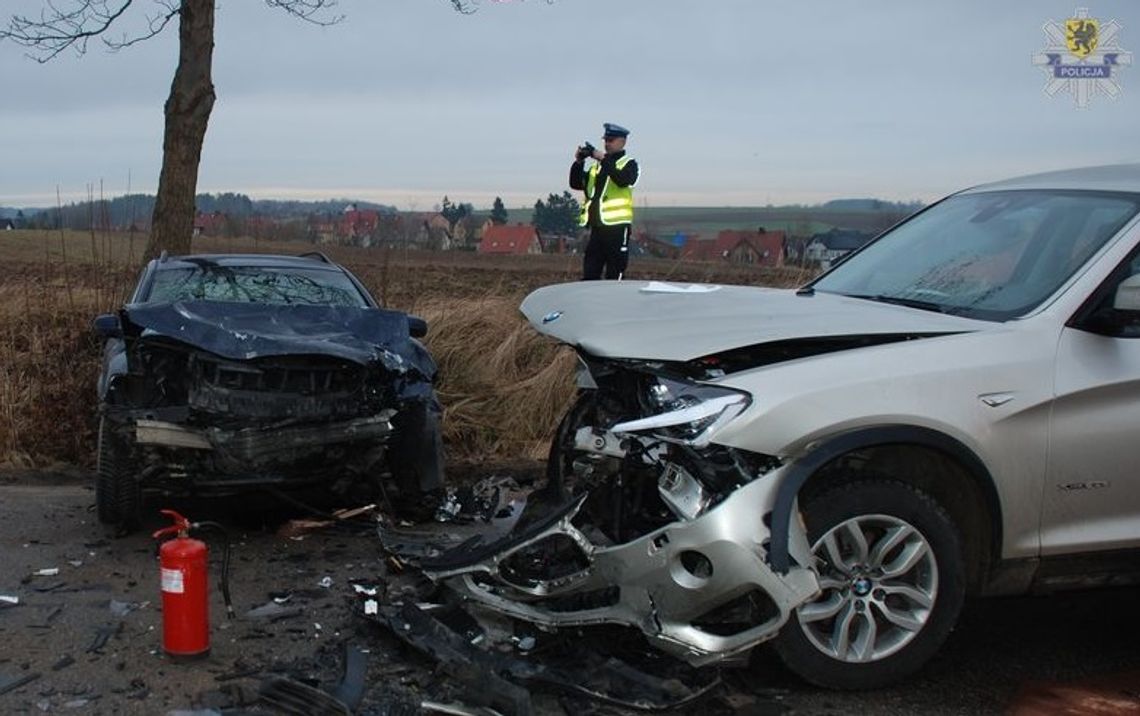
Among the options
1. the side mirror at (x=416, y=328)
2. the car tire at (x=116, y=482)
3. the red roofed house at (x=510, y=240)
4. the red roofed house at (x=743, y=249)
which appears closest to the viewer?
the car tire at (x=116, y=482)

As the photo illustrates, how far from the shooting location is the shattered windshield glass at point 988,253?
14.7ft

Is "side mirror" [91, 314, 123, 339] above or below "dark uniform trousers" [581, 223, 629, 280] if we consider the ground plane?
below

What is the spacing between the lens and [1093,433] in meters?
4.16

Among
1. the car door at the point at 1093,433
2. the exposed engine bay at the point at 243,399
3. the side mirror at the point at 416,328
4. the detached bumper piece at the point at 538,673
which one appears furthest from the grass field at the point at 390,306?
the car door at the point at 1093,433

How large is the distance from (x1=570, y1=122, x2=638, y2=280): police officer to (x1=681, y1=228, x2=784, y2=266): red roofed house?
0.99 m

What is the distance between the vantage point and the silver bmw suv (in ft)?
12.6

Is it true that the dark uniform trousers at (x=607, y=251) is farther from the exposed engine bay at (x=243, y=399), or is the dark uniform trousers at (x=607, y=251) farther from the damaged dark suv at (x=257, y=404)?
the exposed engine bay at (x=243, y=399)

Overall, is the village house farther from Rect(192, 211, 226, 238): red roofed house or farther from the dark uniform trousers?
Rect(192, 211, 226, 238): red roofed house

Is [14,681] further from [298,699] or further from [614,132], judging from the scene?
[614,132]

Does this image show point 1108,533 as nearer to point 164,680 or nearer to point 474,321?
point 164,680

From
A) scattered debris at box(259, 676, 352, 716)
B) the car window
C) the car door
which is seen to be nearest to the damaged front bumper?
scattered debris at box(259, 676, 352, 716)

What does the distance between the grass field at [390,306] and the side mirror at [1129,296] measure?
5259mm

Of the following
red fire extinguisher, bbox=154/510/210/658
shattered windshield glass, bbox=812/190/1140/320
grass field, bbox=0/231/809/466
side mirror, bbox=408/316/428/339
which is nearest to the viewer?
red fire extinguisher, bbox=154/510/210/658

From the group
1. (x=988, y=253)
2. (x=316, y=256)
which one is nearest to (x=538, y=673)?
(x=988, y=253)
